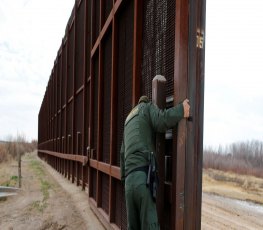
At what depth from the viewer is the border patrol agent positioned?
11.9ft

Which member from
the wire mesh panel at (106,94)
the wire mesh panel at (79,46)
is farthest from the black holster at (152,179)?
the wire mesh panel at (79,46)

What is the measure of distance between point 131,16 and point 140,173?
269 centimetres

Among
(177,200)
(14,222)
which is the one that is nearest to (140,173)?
(177,200)

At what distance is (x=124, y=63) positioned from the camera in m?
6.05

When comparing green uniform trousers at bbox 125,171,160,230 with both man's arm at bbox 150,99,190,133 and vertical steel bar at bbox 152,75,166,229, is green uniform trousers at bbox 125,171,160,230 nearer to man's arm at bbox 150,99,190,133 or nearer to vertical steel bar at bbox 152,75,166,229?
vertical steel bar at bbox 152,75,166,229

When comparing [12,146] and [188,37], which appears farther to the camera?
[12,146]

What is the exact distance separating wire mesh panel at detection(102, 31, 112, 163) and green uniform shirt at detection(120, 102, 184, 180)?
340 centimetres

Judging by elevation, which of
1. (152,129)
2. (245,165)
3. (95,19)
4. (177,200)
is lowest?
(245,165)

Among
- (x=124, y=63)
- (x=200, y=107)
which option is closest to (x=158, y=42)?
(x=200, y=107)

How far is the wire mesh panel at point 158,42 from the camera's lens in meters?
4.05

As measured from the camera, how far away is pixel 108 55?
7.51m

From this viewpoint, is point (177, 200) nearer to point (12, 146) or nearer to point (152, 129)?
point (152, 129)

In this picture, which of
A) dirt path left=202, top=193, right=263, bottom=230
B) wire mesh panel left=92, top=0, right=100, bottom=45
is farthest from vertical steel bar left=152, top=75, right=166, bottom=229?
dirt path left=202, top=193, right=263, bottom=230

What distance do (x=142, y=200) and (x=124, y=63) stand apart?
2830mm
